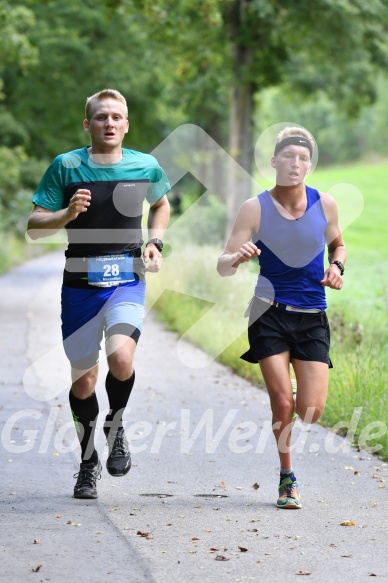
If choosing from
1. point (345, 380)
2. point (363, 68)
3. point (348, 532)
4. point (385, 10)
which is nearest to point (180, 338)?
point (345, 380)

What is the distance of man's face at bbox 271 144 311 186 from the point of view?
18.8 ft

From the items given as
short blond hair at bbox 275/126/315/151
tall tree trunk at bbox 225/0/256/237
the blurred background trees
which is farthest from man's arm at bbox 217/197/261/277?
tall tree trunk at bbox 225/0/256/237

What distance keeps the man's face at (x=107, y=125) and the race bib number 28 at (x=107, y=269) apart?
0.58m

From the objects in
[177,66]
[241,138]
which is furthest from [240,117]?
[177,66]

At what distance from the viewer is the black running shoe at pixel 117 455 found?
589 centimetres

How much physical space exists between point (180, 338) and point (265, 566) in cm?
895

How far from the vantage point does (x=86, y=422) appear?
6.09 m

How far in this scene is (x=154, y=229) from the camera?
6.21m

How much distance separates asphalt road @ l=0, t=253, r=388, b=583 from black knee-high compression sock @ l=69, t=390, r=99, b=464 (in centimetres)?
23

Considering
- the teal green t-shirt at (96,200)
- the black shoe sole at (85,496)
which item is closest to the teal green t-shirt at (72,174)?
the teal green t-shirt at (96,200)

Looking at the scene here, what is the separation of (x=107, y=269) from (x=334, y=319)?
5.32 m

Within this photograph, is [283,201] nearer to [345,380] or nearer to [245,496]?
[245,496]

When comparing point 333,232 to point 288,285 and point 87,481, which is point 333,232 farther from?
point 87,481

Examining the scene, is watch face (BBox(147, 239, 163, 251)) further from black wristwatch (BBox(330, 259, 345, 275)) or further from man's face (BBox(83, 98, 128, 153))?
black wristwatch (BBox(330, 259, 345, 275))
